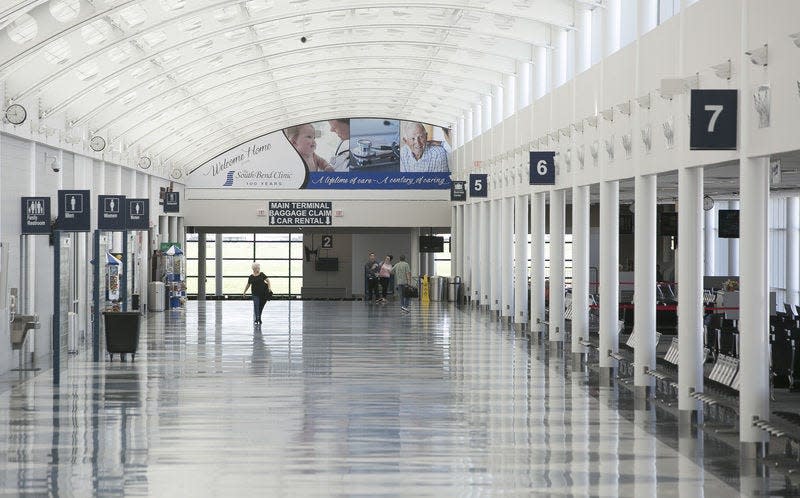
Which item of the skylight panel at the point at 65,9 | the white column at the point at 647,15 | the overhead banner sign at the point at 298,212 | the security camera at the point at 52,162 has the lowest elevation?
the overhead banner sign at the point at 298,212

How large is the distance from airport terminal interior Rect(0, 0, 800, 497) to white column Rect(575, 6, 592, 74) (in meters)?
0.04

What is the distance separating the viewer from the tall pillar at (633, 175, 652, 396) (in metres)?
15.3

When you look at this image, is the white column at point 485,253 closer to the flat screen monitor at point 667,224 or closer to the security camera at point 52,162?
the flat screen monitor at point 667,224

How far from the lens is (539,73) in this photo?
2386 centimetres

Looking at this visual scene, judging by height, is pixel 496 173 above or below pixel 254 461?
above

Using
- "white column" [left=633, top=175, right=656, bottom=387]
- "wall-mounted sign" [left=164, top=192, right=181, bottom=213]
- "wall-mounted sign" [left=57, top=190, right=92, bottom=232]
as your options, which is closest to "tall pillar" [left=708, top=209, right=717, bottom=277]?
"wall-mounted sign" [left=164, top=192, right=181, bottom=213]

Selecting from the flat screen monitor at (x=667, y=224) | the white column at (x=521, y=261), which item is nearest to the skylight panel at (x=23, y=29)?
the white column at (x=521, y=261)

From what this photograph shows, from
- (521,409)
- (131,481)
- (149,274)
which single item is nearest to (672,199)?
(149,274)

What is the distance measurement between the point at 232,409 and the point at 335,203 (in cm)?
2755

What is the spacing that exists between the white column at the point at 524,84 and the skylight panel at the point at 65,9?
10.2 m

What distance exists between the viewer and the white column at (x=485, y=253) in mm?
33031

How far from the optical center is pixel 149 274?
1313 inches

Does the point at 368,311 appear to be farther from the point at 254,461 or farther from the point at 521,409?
the point at 254,461

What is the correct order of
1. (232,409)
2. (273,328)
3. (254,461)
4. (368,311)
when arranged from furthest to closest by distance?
(368,311), (273,328), (232,409), (254,461)
